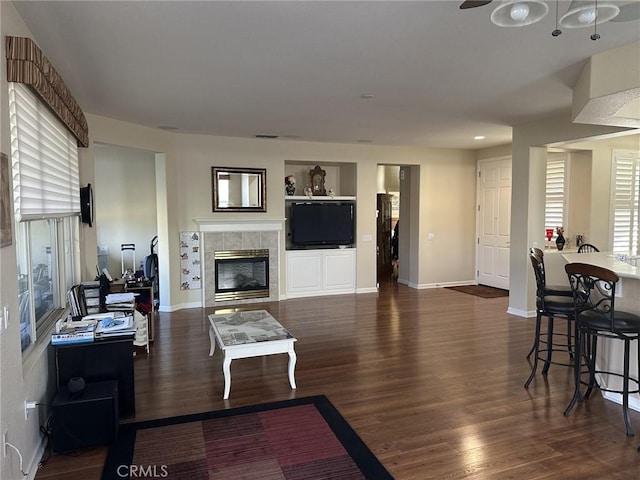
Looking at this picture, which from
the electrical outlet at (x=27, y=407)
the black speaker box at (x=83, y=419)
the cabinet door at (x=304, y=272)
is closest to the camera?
the electrical outlet at (x=27, y=407)

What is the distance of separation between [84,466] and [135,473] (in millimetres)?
371

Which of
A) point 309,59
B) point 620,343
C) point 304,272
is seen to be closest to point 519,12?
point 309,59

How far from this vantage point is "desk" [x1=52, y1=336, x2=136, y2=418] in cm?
305

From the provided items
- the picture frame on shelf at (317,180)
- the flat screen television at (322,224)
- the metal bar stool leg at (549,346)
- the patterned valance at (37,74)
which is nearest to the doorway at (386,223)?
the flat screen television at (322,224)

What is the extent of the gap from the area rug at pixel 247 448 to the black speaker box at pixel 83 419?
14cm

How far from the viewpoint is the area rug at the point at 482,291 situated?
25.2 feet

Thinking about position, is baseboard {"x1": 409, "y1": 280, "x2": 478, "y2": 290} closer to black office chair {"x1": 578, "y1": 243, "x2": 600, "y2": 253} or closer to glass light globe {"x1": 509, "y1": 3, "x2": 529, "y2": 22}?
black office chair {"x1": 578, "y1": 243, "x2": 600, "y2": 253}

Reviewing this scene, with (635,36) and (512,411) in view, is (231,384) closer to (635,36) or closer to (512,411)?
(512,411)

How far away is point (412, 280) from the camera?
869cm

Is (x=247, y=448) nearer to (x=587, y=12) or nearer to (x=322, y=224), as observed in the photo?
(x=587, y=12)

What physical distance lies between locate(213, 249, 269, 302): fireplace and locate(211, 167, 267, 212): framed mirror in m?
0.74

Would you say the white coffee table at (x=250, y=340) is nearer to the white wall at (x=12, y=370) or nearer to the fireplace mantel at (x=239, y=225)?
the white wall at (x=12, y=370)

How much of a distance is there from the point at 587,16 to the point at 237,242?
5.75 meters

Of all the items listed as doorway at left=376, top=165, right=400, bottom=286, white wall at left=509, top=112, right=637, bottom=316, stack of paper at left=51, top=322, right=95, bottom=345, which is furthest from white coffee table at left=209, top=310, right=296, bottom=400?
doorway at left=376, top=165, right=400, bottom=286
